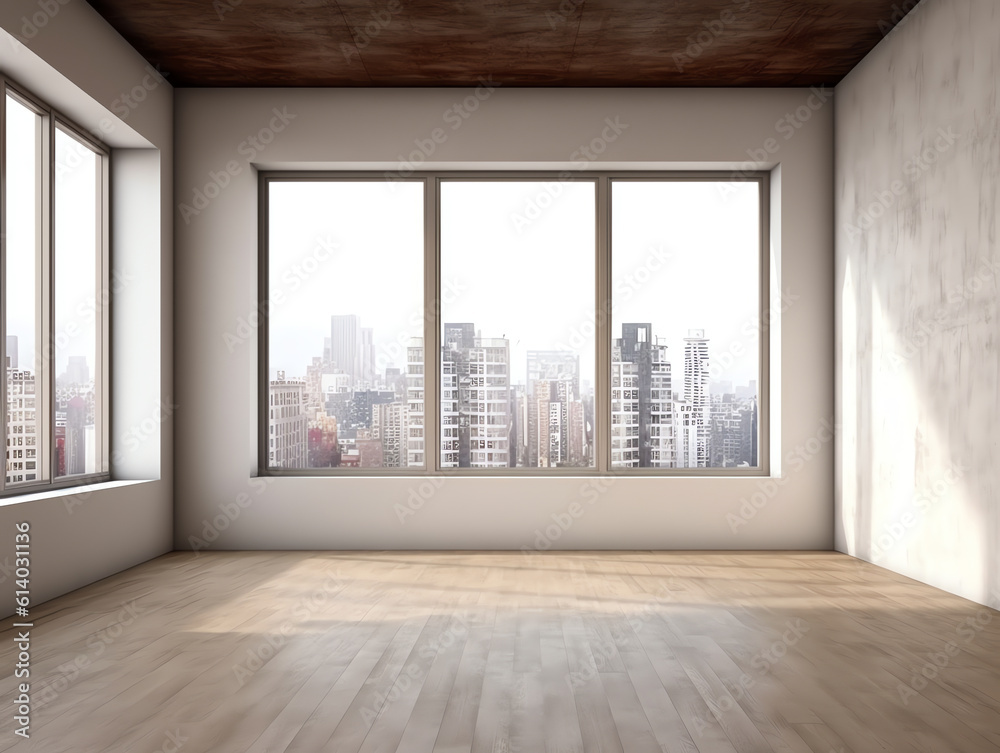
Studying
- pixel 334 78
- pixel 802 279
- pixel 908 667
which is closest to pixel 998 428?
pixel 908 667

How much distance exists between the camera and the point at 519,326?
621 cm

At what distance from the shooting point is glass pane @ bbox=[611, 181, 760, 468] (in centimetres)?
620

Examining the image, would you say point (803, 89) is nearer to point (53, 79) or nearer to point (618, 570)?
point (618, 570)

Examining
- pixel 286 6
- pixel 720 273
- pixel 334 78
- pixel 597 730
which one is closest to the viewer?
pixel 597 730

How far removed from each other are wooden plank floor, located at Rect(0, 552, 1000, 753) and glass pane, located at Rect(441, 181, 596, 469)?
132 centimetres

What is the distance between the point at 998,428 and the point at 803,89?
316 centimetres

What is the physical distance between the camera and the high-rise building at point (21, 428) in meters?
4.29

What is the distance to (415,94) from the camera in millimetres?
6004

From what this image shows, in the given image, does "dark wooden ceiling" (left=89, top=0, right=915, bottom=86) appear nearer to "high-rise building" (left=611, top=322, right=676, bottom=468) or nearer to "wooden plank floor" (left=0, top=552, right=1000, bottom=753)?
"high-rise building" (left=611, top=322, right=676, bottom=468)
